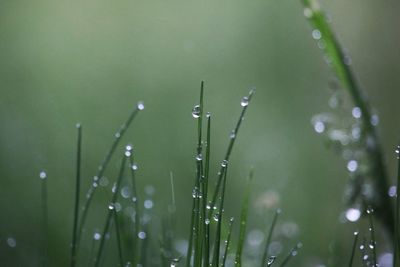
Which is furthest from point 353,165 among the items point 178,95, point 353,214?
point 178,95

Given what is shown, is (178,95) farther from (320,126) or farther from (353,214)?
(353,214)

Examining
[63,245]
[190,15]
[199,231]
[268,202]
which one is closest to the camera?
[199,231]

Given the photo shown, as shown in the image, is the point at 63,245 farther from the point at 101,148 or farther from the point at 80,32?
the point at 80,32

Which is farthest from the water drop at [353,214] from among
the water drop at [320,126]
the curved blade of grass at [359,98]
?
the water drop at [320,126]

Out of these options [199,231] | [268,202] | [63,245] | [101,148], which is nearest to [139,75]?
[101,148]

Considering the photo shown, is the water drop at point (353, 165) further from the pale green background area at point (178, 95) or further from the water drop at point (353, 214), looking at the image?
the pale green background area at point (178, 95)
